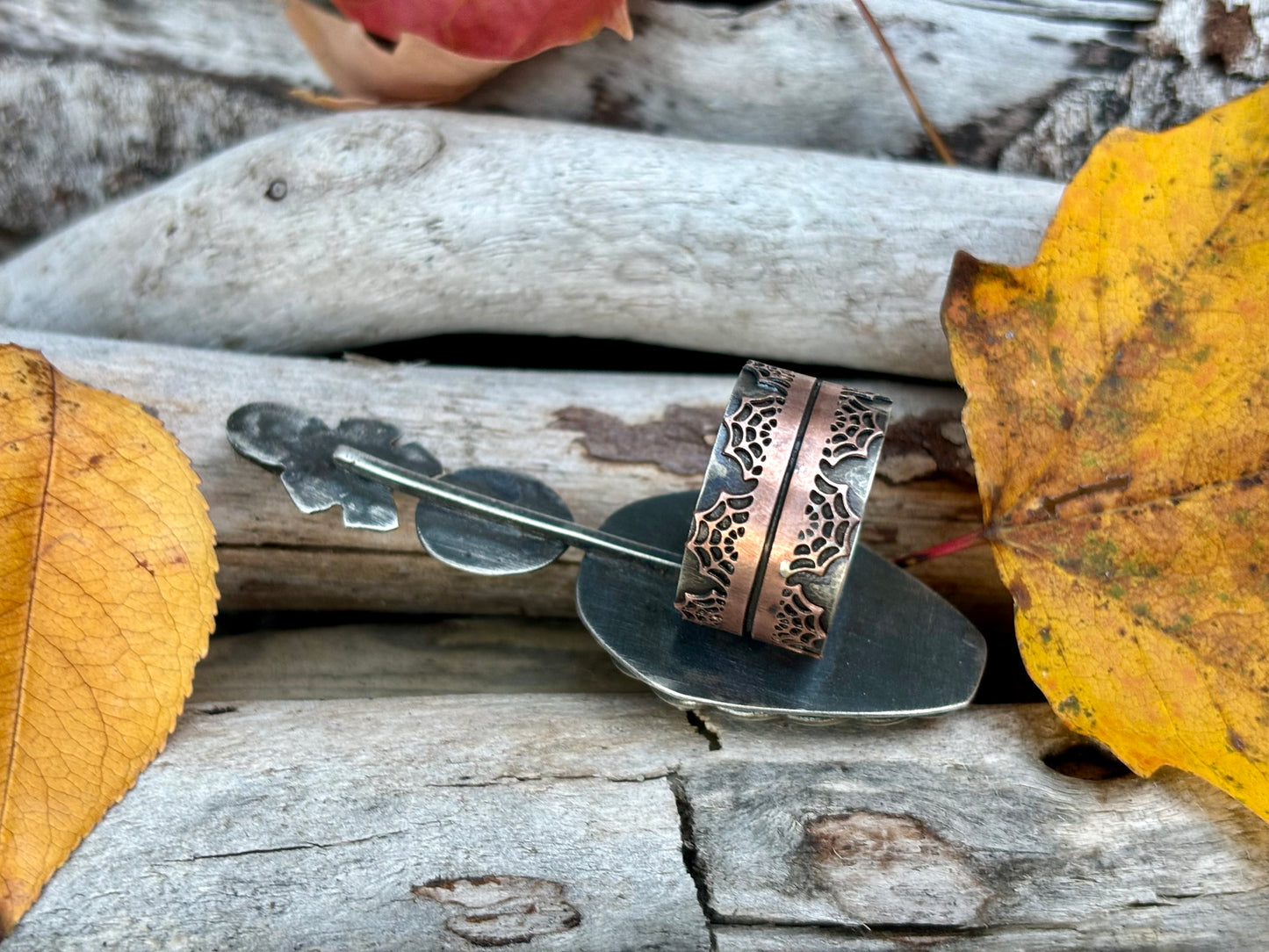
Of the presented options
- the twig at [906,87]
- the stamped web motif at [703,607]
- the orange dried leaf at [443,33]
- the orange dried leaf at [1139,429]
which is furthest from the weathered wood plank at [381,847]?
the twig at [906,87]

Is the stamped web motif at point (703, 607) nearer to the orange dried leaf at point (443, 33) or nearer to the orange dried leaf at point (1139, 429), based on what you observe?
the orange dried leaf at point (1139, 429)

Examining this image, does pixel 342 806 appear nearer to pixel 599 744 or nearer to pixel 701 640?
pixel 599 744

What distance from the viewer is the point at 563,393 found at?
1.27 metres

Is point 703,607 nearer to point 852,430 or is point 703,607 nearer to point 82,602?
point 852,430

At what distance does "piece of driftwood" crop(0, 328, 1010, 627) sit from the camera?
3.90 feet

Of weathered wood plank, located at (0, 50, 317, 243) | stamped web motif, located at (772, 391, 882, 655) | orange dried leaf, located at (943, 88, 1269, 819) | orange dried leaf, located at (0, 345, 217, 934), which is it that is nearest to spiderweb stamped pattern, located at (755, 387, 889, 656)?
stamped web motif, located at (772, 391, 882, 655)

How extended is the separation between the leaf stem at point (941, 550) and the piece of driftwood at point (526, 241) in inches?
9.8

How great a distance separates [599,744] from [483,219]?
69 centimetres

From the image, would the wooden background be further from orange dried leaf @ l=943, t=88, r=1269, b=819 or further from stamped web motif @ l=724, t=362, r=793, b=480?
stamped web motif @ l=724, t=362, r=793, b=480

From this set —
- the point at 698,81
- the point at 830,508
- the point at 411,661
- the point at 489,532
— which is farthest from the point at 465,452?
the point at 698,81

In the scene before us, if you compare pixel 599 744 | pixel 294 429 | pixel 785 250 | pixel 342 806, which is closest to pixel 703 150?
pixel 785 250

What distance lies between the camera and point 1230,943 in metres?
0.96

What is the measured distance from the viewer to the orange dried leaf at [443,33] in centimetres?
120

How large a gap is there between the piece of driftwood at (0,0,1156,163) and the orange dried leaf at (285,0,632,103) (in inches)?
5.7
